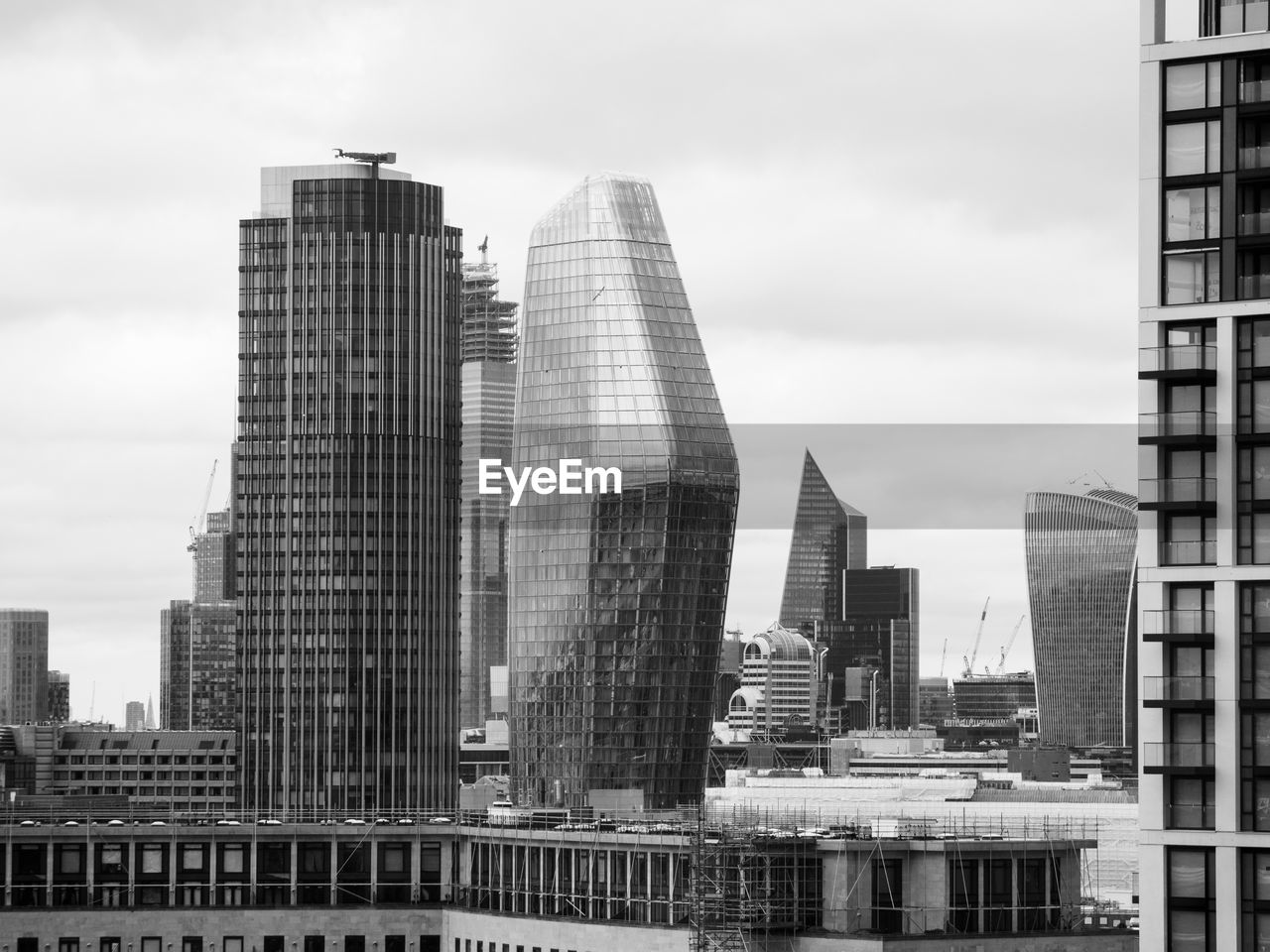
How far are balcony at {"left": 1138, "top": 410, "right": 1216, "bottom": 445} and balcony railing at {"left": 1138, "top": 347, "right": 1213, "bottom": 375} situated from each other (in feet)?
6.51

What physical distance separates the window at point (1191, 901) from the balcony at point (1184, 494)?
49.8ft

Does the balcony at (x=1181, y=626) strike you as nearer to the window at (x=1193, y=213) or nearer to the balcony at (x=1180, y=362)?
the balcony at (x=1180, y=362)

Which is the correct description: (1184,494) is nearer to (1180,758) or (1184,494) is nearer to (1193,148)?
(1180,758)

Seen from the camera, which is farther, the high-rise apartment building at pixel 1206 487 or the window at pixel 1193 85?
the window at pixel 1193 85

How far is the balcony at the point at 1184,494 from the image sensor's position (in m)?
116

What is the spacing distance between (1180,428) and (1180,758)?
14.8m

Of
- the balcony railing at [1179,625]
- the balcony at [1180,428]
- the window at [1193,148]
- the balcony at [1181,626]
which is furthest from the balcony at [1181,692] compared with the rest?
the window at [1193,148]

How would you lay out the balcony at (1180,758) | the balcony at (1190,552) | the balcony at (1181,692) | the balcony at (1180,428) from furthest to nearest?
1. the balcony at (1180,428)
2. the balcony at (1190,552)
3. the balcony at (1181,692)
4. the balcony at (1180,758)

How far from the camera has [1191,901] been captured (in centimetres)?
11369

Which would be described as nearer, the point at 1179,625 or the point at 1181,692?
the point at 1181,692

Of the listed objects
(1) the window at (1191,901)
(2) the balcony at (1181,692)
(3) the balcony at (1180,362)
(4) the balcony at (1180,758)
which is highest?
(3) the balcony at (1180,362)

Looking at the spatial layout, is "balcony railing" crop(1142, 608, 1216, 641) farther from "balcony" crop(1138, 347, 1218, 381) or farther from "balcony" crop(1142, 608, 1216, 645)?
"balcony" crop(1138, 347, 1218, 381)

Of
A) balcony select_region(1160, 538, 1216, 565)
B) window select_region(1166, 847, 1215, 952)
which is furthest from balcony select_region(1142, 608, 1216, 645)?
window select_region(1166, 847, 1215, 952)

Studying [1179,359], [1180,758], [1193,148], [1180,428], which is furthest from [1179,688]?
[1193,148]
